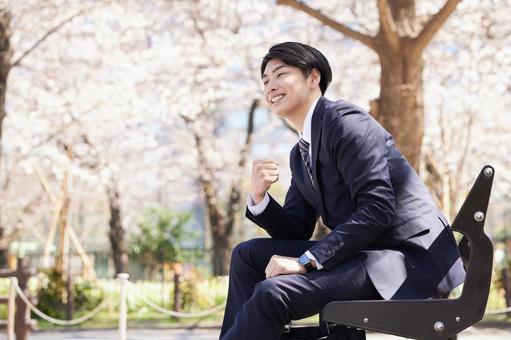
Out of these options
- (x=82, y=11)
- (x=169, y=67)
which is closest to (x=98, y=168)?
(x=169, y=67)

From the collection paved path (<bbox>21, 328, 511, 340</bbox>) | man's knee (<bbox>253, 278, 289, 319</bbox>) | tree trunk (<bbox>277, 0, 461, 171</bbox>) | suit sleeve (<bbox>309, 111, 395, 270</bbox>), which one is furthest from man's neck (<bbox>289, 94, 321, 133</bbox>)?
paved path (<bbox>21, 328, 511, 340</bbox>)

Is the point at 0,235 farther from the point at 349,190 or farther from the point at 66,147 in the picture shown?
the point at 349,190

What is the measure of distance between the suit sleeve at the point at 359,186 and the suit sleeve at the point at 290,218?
39 centimetres

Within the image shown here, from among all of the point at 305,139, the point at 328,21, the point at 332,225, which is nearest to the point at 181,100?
the point at 328,21

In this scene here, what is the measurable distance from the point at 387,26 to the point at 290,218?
5504 millimetres

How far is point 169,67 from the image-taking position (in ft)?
57.2

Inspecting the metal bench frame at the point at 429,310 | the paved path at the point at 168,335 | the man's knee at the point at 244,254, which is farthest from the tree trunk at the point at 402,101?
the metal bench frame at the point at 429,310

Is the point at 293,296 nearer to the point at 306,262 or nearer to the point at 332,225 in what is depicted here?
the point at 306,262

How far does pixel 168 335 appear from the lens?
9.77 meters

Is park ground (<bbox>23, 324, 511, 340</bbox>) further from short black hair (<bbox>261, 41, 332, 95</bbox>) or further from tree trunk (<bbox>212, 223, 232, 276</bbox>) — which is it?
short black hair (<bbox>261, 41, 332, 95</bbox>)

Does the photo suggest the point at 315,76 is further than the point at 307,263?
Yes

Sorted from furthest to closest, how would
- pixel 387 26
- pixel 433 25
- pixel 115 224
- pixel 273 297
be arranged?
pixel 115 224
pixel 387 26
pixel 433 25
pixel 273 297

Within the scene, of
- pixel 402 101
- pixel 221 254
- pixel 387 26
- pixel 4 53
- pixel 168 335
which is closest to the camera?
pixel 387 26

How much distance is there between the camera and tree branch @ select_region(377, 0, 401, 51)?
7.69 metres
